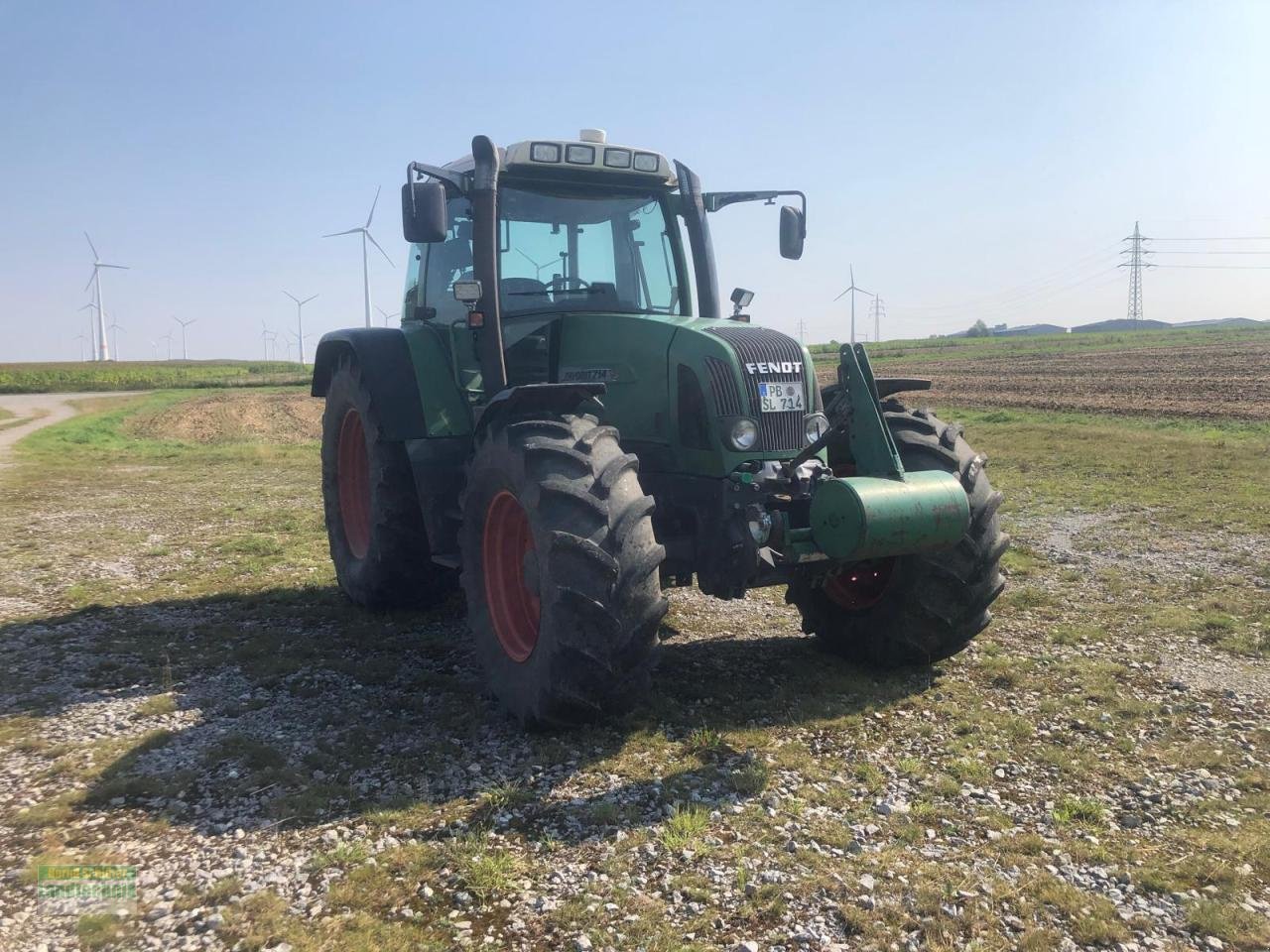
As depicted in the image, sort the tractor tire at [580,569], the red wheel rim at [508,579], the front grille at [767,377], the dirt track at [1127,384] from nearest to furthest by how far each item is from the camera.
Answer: the tractor tire at [580,569] → the front grille at [767,377] → the red wheel rim at [508,579] → the dirt track at [1127,384]

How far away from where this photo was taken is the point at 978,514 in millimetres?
5094

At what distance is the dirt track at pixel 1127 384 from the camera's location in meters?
20.8

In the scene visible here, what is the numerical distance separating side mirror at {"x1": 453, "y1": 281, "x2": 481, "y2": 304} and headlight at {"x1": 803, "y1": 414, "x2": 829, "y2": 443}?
2.06m

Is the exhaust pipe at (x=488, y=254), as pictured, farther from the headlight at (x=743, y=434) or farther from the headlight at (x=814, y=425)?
the headlight at (x=814, y=425)

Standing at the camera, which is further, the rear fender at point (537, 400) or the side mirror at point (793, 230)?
the side mirror at point (793, 230)

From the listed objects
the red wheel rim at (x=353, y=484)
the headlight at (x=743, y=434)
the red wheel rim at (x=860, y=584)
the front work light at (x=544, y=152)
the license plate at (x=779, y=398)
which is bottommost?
the red wheel rim at (x=860, y=584)

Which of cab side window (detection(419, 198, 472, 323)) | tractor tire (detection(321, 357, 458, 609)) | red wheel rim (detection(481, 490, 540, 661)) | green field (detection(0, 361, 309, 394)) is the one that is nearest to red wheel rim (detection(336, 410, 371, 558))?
tractor tire (detection(321, 357, 458, 609))

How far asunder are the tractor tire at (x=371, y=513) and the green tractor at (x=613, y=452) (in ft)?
0.08

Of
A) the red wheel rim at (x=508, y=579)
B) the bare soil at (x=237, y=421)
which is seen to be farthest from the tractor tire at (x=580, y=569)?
the bare soil at (x=237, y=421)

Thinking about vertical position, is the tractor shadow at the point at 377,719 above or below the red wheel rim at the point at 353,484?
below

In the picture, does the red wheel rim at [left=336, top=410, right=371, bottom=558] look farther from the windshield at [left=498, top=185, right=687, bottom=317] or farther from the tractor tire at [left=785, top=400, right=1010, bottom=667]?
the tractor tire at [left=785, top=400, right=1010, bottom=667]

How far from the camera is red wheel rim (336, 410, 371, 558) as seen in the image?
25.1 feet

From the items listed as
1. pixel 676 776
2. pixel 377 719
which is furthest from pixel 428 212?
pixel 676 776

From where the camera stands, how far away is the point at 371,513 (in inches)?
261
